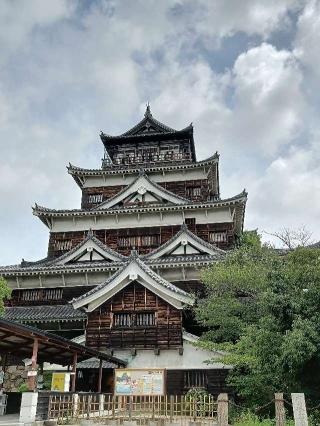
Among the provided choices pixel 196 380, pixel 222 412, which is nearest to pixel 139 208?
pixel 196 380

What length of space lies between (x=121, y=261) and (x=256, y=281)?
1092cm

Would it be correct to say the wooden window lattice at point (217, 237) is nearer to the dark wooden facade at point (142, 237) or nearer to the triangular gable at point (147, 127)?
the dark wooden facade at point (142, 237)

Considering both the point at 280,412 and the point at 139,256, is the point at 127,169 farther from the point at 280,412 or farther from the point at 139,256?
the point at 280,412

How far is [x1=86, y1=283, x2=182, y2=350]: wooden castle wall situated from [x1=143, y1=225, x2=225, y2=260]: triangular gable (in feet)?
19.1

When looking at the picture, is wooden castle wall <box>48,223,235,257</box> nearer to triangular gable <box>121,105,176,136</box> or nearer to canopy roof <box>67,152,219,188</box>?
canopy roof <box>67,152,219,188</box>

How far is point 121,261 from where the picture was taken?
2775 cm

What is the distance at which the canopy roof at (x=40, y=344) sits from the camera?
1347 cm

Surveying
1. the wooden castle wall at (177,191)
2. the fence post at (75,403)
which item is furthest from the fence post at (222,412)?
the wooden castle wall at (177,191)

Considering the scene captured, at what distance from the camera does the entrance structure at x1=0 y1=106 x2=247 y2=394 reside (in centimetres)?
2214

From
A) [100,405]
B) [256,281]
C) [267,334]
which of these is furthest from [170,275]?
[267,334]

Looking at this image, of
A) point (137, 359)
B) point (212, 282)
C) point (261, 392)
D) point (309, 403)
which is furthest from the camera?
point (137, 359)

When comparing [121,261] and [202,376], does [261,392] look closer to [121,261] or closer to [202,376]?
[202,376]

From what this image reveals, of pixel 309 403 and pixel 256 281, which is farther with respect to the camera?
pixel 256 281

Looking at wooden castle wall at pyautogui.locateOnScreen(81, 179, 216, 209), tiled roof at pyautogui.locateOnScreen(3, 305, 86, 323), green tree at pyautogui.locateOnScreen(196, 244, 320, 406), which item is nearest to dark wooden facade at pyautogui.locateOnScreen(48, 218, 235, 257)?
wooden castle wall at pyautogui.locateOnScreen(81, 179, 216, 209)
